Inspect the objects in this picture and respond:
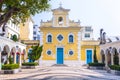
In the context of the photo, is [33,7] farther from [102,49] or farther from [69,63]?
[69,63]

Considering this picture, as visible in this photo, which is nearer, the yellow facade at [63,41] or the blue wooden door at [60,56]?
the blue wooden door at [60,56]

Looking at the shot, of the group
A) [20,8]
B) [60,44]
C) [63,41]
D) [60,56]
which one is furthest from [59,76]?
[63,41]

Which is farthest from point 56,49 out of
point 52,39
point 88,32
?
point 88,32

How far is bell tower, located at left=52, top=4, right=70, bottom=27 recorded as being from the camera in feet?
139

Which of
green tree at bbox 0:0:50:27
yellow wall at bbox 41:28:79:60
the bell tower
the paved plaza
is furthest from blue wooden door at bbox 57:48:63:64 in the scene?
green tree at bbox 0:0:50:27

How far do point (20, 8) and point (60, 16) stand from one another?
93.8ft

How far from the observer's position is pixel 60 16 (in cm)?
4275

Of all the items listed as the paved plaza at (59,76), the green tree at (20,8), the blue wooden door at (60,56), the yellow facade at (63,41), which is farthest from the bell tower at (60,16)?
the green tree at (20,8)

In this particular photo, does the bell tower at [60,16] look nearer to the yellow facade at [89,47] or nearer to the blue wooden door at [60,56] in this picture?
the blue wooden door at [60,56]

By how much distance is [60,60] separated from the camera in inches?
1650

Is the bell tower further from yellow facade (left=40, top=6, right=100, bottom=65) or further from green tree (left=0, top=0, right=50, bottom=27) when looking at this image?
green tree (left=0, top=0, right=50, bottom=27)

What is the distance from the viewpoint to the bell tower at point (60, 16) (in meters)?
42.5

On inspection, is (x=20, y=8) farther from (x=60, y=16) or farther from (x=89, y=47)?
(x=89, y=47)

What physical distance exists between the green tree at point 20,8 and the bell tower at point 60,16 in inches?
1043
